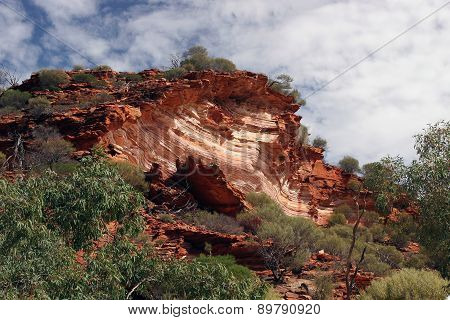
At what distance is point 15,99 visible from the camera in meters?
29.0

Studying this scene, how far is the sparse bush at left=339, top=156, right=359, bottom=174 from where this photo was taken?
141ft

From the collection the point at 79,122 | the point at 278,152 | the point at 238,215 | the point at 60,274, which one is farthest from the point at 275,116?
the point at 60,274

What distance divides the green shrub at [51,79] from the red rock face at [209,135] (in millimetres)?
938

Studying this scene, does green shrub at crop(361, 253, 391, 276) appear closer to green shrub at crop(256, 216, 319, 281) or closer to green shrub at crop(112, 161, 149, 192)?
green shrub at crop(256, 216, 319, 281)

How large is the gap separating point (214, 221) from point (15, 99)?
14.7 metres

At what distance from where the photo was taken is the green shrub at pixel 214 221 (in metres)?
20.3

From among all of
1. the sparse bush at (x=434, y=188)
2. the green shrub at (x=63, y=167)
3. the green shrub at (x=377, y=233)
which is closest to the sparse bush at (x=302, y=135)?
the green shrub at (x=377, y=233)

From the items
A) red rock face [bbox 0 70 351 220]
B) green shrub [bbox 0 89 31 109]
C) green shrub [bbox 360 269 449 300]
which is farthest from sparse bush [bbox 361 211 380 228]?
green shrub [bbox 0 89 31 109]

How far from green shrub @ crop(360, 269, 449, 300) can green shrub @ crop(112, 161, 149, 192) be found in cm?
1024

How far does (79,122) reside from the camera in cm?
2259

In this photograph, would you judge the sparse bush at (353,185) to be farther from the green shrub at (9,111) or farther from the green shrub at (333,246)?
the green shrub at (9,111)

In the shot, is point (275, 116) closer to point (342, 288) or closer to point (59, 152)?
point (59, 152)

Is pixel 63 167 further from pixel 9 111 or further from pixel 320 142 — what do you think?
pixel 320 142

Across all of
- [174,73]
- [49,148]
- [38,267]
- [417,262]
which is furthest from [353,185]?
[38,267]
